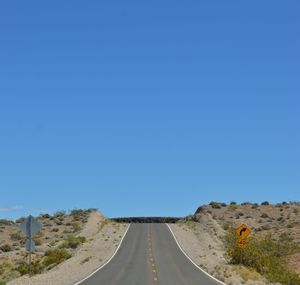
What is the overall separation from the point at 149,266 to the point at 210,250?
49.3 ft

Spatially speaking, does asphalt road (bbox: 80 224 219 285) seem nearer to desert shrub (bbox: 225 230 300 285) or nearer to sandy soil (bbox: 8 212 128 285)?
sandy soil (bbox: 8 212 128 285)

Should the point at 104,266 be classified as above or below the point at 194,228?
below

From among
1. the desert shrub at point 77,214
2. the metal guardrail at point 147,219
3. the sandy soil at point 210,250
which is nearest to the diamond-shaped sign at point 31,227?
the sandy soil at point 210,250

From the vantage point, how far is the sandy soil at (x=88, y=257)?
101 ft

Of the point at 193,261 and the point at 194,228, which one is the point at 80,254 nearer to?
the point at 193,261

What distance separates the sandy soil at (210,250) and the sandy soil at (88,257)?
641 centimetres

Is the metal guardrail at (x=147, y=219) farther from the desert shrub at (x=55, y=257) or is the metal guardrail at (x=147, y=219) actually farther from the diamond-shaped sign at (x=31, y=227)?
the diamond-shaped sign at (x=31, y=227)

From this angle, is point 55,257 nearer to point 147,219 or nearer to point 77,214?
point 77,214

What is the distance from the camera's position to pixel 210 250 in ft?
168

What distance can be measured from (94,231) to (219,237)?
14.7m

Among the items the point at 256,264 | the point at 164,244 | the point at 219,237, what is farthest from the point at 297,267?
the point at 219,237

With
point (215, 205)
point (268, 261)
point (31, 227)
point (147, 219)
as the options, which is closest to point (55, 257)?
point (268, 261)

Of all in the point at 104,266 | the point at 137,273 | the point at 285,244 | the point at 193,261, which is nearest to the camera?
the point at 137,273

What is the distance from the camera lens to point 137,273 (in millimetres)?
32781
